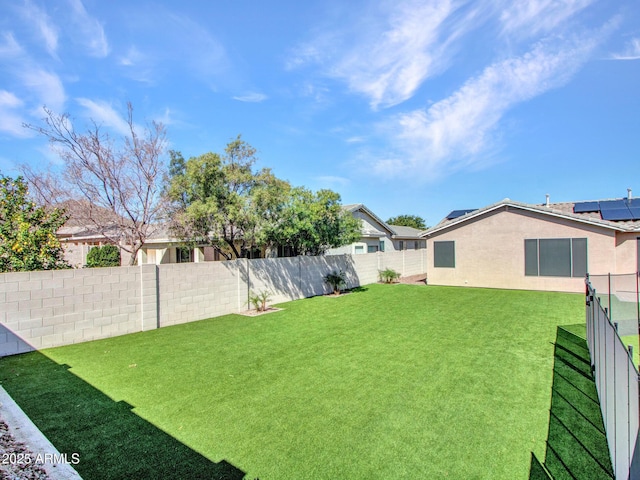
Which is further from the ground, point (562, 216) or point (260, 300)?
Answer: point (562, 216)

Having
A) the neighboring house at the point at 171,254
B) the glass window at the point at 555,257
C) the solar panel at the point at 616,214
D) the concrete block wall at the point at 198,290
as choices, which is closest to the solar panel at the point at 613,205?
the solar panel at the point at 616,214

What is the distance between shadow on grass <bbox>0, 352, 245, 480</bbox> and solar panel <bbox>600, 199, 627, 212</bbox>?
2054cm

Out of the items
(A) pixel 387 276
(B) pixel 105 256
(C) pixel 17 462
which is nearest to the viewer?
(C) pixel 17 462

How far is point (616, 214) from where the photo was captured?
49.4 feet

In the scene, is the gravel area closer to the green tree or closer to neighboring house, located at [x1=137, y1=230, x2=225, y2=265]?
the green tree

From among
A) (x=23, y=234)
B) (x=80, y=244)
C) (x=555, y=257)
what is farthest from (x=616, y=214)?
(x=80, y=244)

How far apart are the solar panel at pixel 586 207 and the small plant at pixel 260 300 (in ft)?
55.2

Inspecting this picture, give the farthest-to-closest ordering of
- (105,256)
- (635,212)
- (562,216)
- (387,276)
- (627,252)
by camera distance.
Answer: (387,276), (105,256), (635,212), (562,216), (627,252)

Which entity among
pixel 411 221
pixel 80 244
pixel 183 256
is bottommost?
pixel 183 256

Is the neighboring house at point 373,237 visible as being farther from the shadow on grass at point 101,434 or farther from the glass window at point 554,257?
the shadow on grass at point 101,434

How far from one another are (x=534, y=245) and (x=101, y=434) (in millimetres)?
16370

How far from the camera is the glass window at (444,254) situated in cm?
1677

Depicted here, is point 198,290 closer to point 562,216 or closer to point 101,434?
point 101,434

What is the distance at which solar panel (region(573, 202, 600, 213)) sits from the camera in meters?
16.6
